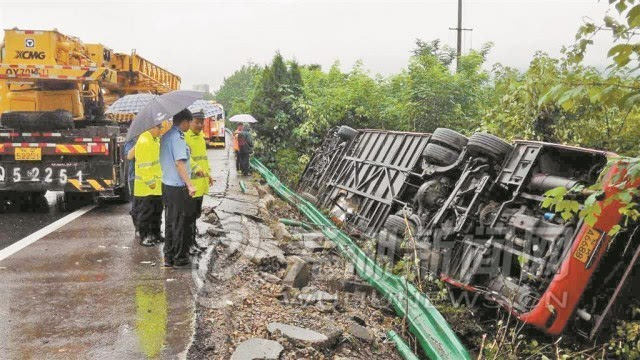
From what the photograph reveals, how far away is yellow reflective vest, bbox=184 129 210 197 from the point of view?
246 inches

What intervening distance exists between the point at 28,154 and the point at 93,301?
4966 millimetres

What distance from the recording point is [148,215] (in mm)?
6863

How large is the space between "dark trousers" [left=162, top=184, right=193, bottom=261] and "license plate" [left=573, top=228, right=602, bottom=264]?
12.7 feet

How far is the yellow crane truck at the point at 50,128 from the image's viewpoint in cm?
890

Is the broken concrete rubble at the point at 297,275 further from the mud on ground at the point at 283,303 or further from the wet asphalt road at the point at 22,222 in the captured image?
the wet asphalt road at the point at 22,222

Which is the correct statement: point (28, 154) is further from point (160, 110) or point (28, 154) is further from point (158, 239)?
point (160, 110)

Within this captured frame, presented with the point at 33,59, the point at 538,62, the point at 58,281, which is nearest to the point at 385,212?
the point at 538,62

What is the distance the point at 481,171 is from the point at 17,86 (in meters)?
7.93

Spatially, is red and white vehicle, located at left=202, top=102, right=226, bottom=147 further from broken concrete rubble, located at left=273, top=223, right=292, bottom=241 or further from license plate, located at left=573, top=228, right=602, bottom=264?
license plate, located at left=573, top=228, right=602, bottom=264

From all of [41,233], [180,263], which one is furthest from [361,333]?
[41,233]

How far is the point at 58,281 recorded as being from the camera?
549 centimetres

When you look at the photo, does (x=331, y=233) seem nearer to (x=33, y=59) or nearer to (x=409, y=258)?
(x=409, y=258)

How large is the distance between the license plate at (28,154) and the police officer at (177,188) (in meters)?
4.22

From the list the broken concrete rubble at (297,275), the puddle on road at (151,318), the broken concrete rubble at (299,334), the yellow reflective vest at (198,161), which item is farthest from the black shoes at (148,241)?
the broken concrete rubble at (299,334)
